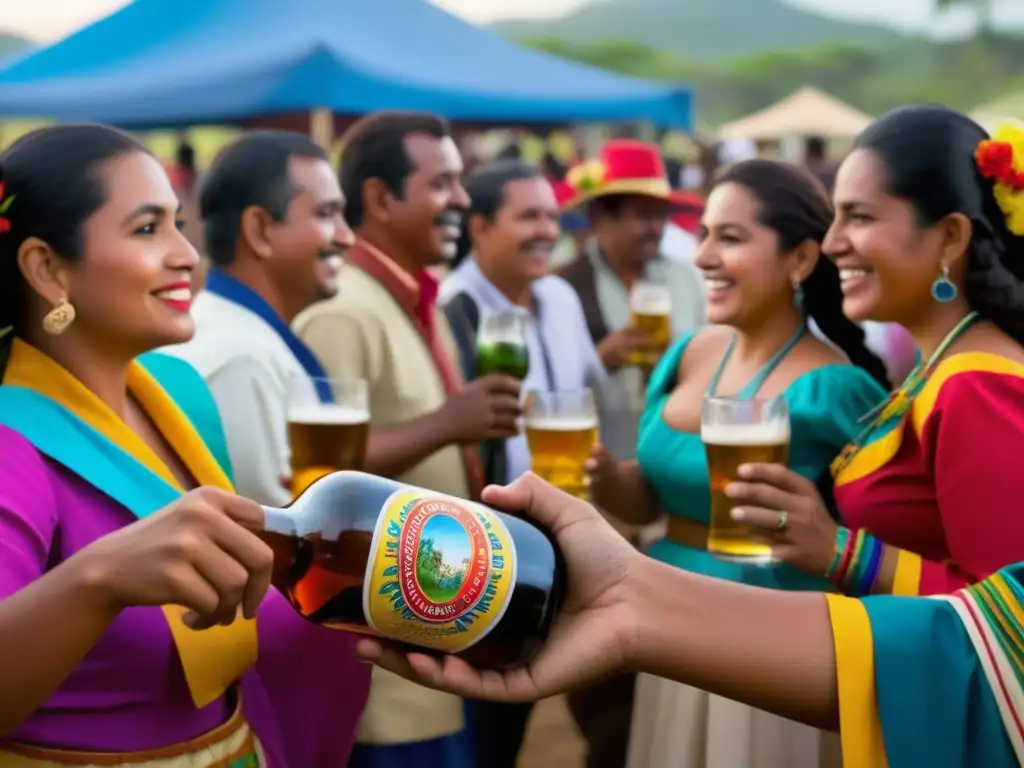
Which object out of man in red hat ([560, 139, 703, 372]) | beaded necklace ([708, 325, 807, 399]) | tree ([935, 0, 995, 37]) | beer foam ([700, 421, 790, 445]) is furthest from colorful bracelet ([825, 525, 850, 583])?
tree ([935, 0, 995, 37])

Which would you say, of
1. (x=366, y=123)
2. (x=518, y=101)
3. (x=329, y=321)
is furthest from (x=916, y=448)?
(x=518, y=101)

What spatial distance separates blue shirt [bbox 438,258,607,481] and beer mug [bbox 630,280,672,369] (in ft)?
1.07

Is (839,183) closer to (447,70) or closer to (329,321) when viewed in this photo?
(329,321)

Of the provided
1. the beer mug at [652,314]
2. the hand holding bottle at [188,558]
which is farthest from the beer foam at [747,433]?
the beer mug at [652,314]

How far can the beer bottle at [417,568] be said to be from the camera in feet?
5.18

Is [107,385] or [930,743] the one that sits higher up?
[107,385]

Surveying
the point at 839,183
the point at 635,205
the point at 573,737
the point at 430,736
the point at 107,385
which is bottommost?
the point at 573,737

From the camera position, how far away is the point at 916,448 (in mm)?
2465

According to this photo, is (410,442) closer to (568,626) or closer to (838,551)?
(838,551)

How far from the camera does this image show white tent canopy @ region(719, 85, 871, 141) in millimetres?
18453

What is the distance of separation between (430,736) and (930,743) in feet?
6.02

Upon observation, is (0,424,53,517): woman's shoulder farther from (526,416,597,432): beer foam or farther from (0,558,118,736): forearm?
(526,416,597,432): beer foam

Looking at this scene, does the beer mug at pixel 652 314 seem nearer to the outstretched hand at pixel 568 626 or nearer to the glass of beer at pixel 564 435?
the glass of beer at pixel 564 435

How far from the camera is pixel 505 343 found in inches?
137
